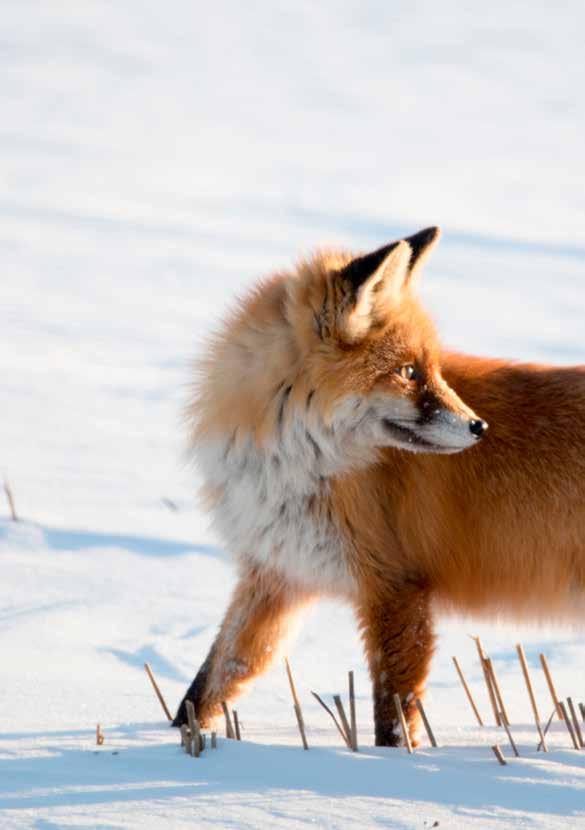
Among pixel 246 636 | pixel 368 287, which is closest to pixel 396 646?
pixel 246 636

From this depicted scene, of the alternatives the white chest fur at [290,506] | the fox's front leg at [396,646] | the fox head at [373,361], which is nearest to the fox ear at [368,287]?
the fox head at [373,361]

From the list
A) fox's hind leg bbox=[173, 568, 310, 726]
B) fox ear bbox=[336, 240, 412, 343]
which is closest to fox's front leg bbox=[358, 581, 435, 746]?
fox's hind leg bbox=[173, 568, 310, 726]

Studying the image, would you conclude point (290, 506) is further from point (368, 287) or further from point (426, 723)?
point (426, 723)

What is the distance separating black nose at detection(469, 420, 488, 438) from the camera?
411 cm

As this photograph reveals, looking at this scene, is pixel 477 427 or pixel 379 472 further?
pixel 379 472

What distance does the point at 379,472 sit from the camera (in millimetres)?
4391

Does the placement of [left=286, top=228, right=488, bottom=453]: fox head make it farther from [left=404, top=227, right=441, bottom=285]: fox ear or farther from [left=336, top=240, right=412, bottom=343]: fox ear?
[left=404, top=227, right=441, bottom=285]: fox ear

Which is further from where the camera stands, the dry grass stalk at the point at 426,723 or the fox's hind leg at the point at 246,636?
the fox's hind leg at the point at 246,636

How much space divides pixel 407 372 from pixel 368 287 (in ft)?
1.13

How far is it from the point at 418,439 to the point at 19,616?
2357 mm

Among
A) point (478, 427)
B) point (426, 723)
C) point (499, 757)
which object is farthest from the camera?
point (478, 427)

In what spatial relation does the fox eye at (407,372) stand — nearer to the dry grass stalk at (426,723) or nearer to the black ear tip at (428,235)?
the black ear tip at (428,235)

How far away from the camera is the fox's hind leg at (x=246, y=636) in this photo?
452 centimetres

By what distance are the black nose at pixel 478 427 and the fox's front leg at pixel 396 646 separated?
60 centimetres
